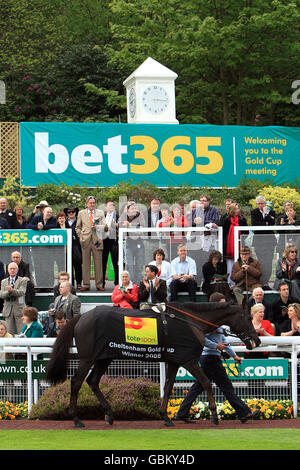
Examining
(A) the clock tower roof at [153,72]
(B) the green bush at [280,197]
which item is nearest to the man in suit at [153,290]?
(B) the green bush at [280,197]

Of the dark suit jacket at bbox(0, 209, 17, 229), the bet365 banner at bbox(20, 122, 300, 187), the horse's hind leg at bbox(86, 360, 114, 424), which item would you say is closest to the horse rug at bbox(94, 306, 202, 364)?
the horse's hind leg at bbox(86, 360, 114, 424)

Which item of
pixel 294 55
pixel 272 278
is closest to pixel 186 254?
pixel 272 278

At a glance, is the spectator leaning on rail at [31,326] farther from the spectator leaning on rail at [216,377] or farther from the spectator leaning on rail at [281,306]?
the spectator leaning on rail at [281,306]

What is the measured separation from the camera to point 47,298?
14.6 m

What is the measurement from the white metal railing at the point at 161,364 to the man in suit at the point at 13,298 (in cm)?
217

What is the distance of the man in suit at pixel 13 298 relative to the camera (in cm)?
1353

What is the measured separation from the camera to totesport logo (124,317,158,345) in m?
10.2

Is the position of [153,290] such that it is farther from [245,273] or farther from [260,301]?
[245,273]

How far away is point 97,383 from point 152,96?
643 inches

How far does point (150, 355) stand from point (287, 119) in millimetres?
23569

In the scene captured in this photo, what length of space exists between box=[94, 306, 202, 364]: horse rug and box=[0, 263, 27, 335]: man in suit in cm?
351

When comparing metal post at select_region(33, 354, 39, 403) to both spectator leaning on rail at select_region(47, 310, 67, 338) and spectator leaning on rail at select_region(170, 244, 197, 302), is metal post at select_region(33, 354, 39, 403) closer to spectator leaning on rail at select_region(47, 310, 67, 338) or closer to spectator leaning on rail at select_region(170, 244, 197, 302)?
spectator leaning on rail at select_region(47, 310, 67, 338)

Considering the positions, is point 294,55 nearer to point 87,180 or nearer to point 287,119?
point 287,119

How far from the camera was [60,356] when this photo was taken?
34.1 feet
